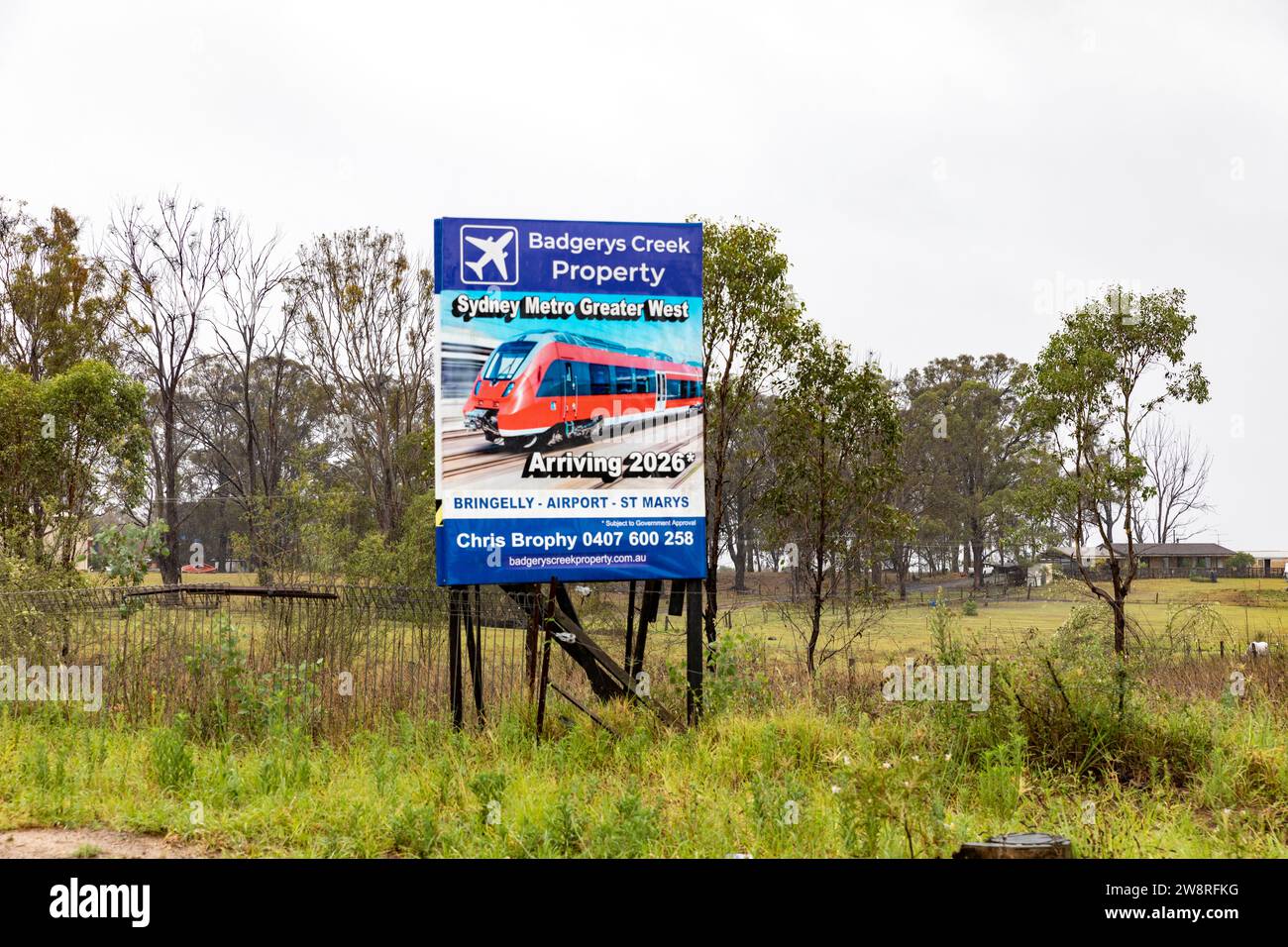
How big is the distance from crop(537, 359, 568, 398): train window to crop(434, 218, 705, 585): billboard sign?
13 mm

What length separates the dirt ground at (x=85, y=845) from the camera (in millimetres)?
6703

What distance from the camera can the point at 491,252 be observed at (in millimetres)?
9500

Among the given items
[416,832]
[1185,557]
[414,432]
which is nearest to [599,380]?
[416,832]

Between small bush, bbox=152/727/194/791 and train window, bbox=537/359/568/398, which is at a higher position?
train window, bbox=537/359/568/398

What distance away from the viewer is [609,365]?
31.5 feet

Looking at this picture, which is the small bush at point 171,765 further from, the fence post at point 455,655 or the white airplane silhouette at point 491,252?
the white airplane silhouette at point 491,252

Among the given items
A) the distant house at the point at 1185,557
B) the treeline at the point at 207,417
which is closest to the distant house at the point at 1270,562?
the distant house at the point at 1185,557

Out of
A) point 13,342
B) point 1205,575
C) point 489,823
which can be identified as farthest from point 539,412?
point 1205,575

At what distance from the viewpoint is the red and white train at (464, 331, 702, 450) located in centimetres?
943

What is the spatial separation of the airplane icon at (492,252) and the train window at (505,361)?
623 millimetres

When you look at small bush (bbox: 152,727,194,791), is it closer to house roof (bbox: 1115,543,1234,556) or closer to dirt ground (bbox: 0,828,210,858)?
dirt ground (bbox: 0,828,210,858)

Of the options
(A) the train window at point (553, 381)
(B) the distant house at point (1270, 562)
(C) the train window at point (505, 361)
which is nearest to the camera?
(C) the train window at point (505, 361)

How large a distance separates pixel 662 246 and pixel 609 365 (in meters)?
1.25

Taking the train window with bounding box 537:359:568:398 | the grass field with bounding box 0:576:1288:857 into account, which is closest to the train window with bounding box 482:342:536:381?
the train window with bounding box 537:359:568:398
